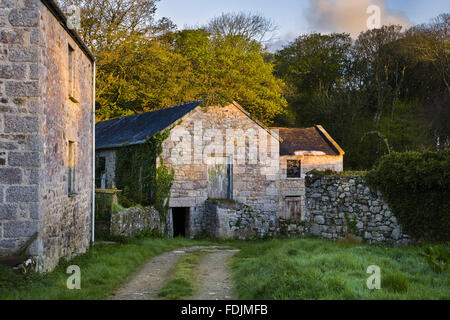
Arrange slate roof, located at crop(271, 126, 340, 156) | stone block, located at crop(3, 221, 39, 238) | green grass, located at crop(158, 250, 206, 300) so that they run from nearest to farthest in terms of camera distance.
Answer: green grass, located at crop(158, 250, 206, 300) < stone block, located at crop(3, 221, 39, 238) < slate roof, located at crop(271, 126, 340, 156)

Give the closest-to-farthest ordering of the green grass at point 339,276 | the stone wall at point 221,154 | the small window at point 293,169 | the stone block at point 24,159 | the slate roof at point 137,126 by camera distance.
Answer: the green grass at point 339,276, the stone block at point 24,159, the stone wall at point 221,154, the slate roof at point 137,126, the small window at point 293,169

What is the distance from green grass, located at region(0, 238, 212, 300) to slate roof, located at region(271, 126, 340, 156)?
15.6 m

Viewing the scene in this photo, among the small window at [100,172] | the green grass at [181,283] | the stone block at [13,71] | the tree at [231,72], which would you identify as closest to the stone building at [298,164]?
the tree at [231,72]

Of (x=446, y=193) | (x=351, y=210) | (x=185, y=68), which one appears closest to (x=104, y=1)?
(x=185, y=68)

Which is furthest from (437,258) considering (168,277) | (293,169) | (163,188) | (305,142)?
(305,142)

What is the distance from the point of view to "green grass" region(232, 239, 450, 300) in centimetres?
668

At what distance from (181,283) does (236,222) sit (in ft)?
37.5

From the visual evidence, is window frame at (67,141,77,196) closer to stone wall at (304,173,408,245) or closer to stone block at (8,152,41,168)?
stone block at (8,152,41,168)

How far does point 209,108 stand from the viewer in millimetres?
21188

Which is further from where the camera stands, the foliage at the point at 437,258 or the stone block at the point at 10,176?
the foliage at the point at 437,258

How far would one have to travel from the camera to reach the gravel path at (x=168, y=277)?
7.91 metres

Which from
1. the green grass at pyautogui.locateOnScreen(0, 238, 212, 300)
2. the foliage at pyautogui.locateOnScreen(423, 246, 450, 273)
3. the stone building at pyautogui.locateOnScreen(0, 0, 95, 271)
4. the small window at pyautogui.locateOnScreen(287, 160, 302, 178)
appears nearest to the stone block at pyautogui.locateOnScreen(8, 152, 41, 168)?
the stone building at pyautogui.locateOnScreen(0, 0, 95, 271)

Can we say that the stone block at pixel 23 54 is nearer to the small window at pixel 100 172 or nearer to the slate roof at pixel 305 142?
the small window at pixel 100 172

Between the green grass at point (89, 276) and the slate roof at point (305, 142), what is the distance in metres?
15.6
